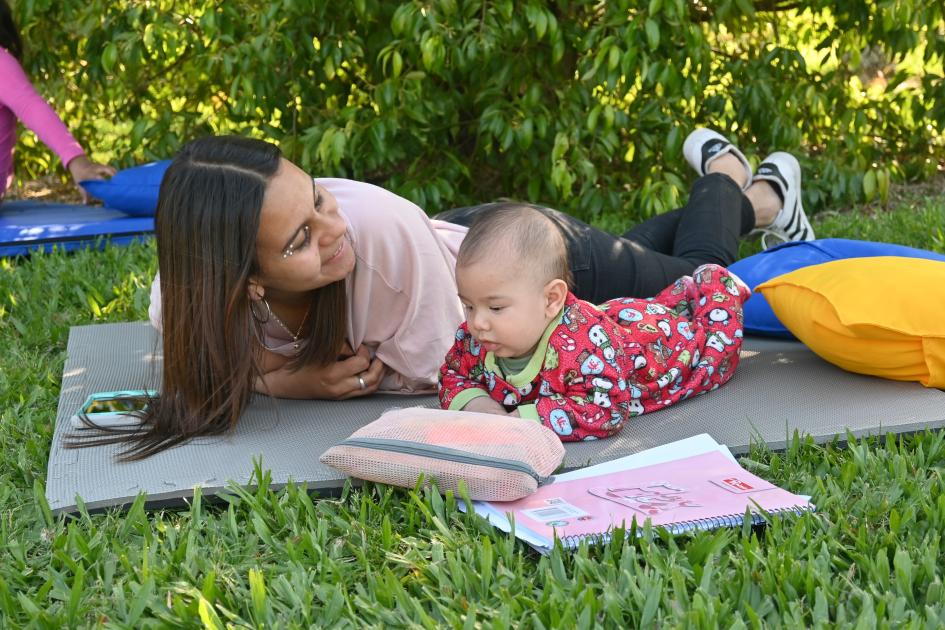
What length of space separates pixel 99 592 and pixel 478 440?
2.81ft

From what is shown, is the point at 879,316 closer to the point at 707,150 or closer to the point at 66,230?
the point at 707,150

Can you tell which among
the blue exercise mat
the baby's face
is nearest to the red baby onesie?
the baby's face

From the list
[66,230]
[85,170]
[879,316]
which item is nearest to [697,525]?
[879,316]

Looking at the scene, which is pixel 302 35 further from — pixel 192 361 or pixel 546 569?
pixel 546 569

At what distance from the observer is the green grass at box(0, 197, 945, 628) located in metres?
1.88

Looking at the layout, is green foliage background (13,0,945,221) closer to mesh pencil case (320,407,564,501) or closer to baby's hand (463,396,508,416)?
baby's hand (463,396,508,416)

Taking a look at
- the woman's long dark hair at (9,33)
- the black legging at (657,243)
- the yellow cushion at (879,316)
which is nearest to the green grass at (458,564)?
the yellow cushion at (879,316)

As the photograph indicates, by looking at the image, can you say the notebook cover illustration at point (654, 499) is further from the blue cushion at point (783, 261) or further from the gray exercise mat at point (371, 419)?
the blue cushion at point (783, 261)

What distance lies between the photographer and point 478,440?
242 cm

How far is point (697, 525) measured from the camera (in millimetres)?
2148

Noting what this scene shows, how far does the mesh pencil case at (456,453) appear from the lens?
228 cm

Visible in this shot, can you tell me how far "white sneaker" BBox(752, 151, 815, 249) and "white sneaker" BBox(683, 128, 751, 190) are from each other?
0.11 meters

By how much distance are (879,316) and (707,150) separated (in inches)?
66.3

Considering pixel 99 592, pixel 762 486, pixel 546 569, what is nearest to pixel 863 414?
pixel 762 486
